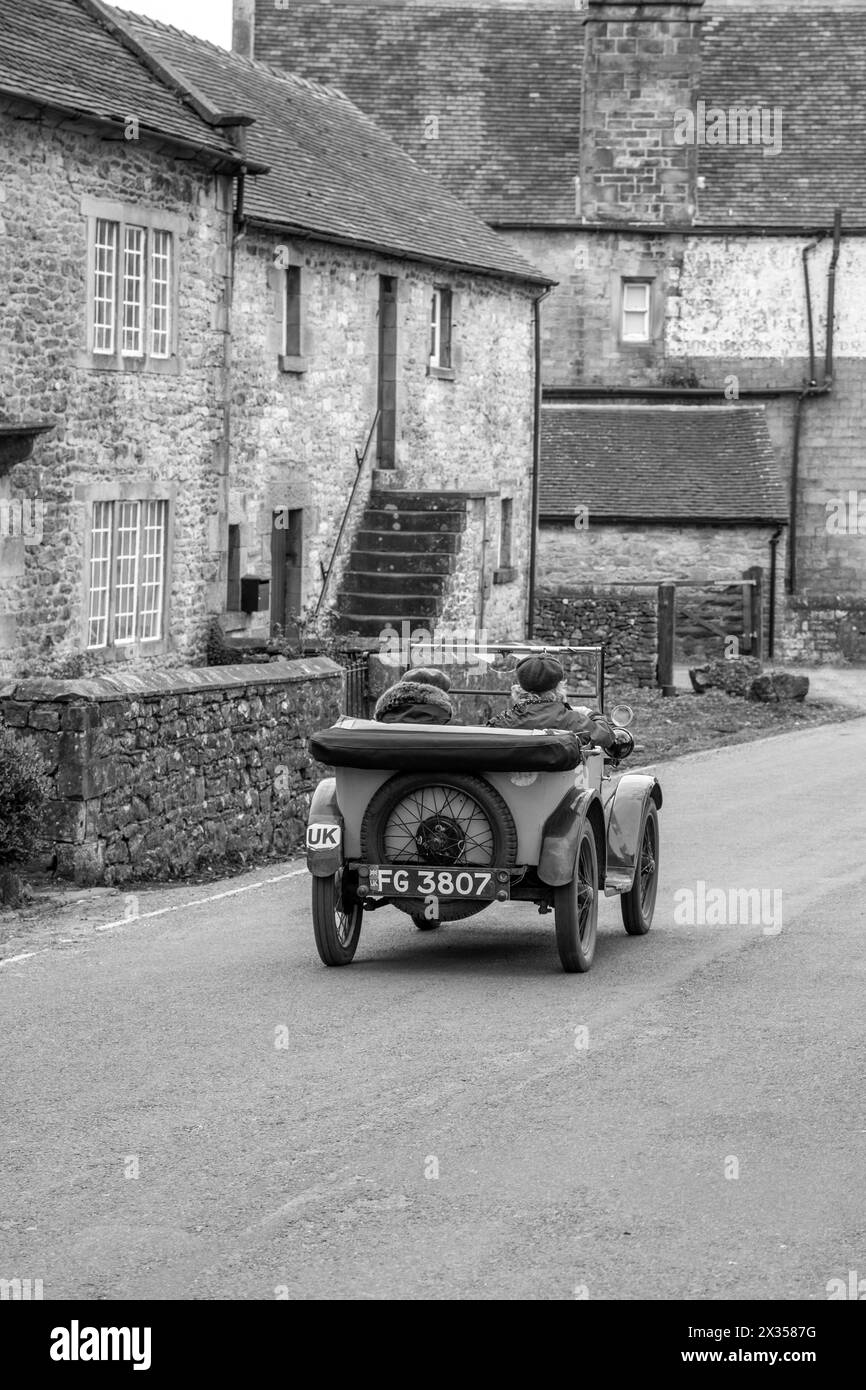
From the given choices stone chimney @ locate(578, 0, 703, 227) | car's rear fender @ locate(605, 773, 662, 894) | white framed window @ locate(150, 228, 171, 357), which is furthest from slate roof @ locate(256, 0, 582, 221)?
car's rear fender @ locate(605, 773, 662, 894)

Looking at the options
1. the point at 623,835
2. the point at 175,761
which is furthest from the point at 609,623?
the point at 623,835

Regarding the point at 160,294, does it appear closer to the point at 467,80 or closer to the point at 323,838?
the point at 323,838

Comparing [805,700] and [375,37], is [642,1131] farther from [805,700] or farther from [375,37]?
[375,37]

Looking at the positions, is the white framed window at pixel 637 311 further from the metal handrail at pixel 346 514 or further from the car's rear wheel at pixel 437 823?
the car's rear wheel at pixel 437 823

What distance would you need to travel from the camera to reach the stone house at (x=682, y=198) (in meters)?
41.2

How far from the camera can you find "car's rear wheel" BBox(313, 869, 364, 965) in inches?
396

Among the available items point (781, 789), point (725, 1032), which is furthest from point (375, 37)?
point (725, 1032)

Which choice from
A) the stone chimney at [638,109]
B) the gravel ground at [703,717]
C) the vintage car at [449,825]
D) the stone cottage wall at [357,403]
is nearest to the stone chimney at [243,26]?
the stone chimney at [638,109]

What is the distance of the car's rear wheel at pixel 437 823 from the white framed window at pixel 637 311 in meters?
33.5

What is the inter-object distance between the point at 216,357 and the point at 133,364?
2063 mm

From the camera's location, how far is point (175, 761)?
47.5 feet

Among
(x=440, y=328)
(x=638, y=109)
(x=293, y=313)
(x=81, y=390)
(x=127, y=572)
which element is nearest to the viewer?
(x=81, y=390)

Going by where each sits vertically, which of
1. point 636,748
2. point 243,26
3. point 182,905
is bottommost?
point 636,748

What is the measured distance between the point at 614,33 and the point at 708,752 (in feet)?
72.9
